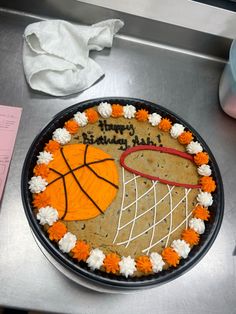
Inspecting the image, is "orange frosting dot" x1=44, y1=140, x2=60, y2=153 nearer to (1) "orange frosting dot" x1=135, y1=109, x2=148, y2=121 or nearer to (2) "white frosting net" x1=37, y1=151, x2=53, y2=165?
(2) "white frosting net" x1=37, y1=151, x2=53, y2=165

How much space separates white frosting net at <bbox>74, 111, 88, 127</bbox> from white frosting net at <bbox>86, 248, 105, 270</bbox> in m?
0.28

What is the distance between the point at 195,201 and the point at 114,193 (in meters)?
0.18

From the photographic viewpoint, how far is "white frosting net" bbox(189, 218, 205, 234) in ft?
2.45

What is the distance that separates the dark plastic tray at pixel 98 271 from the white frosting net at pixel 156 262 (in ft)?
0.04

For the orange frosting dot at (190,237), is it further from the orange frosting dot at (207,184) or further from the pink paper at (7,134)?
the pink paper at (7,134)

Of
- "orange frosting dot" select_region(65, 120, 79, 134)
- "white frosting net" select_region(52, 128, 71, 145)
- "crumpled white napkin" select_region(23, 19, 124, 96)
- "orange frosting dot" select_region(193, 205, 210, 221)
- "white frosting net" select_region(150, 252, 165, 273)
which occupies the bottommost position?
"white frosting net" select_region(150, 252, 165, 273)

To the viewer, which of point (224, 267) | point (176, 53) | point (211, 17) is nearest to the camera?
point (224, 267)

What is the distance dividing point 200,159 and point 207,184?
0.20 ft

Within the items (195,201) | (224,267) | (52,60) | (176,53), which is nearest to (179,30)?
(176,53)

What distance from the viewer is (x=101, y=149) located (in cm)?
79

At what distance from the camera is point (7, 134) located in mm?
855

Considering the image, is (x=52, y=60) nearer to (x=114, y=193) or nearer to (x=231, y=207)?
(x=114, y=193)

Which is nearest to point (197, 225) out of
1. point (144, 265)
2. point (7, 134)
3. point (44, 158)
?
point (144, 265)

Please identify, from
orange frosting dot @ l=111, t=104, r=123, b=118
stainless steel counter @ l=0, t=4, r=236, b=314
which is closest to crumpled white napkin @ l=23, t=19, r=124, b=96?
stainless steel counter @ l=0, t=4, r=236, b=314
